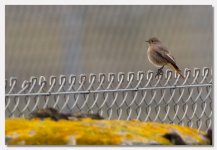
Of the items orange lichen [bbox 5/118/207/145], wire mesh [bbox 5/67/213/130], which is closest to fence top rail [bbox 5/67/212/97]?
wire mesh [bbox 5/67/213/130]

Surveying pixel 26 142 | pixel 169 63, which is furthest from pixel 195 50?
pixel 26 142

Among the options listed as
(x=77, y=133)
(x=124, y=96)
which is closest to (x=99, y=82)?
(x=124, y=96)

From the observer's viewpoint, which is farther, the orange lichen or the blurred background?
the blurred background

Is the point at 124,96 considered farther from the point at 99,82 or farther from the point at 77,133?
the point at 77,133

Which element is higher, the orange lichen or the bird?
the bird

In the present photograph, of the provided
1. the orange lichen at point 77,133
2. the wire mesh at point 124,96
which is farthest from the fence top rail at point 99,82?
the orange lichen at point 77,133

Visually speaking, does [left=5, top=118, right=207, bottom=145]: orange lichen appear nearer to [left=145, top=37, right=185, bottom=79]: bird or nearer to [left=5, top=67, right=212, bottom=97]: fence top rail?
[left=5, top=67, right=212, bottom=97]: fence top rail

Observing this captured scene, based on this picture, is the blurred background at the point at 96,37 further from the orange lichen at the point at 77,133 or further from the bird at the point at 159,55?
the orange lichen at the point at 77,133
